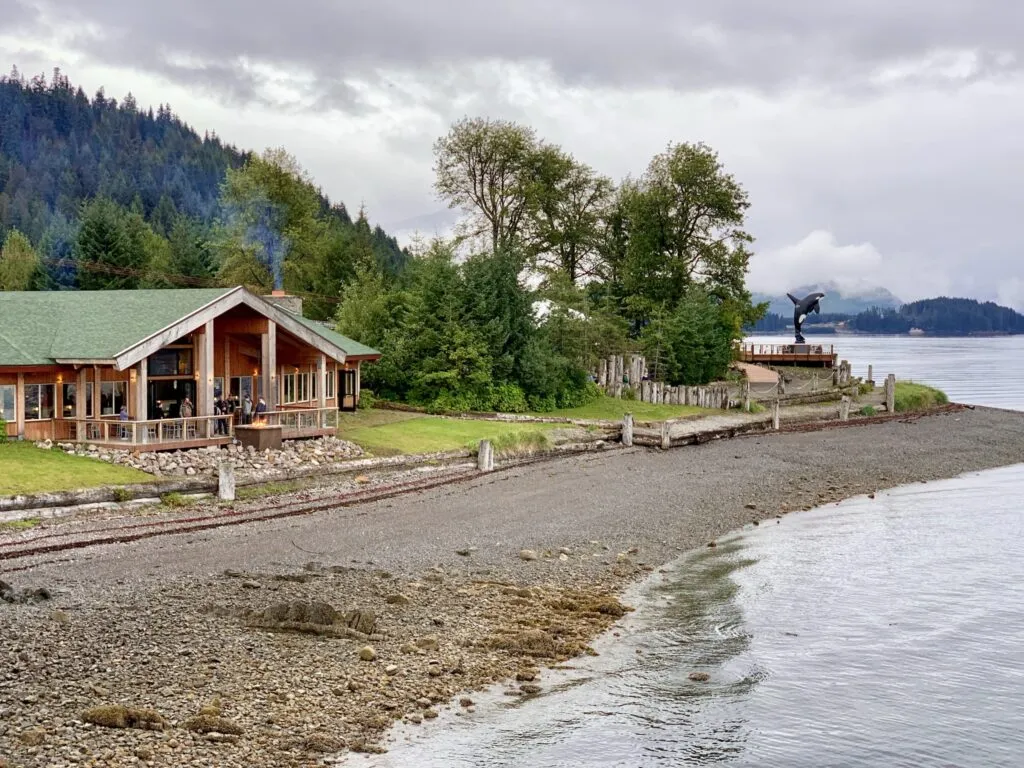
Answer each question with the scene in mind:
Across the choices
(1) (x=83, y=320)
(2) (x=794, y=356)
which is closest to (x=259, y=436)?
Answer: (1) (x=83, y=320)

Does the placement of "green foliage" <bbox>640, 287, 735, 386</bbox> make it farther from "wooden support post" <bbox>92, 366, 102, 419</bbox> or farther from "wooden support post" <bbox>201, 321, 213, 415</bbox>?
"wooden support post" <bbox>92, 366, 102, 419</bbox>

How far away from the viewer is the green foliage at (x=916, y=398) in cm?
6269

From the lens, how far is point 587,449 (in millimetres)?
41562

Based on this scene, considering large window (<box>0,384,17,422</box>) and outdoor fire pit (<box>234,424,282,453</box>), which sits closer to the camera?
large window (<box>0,384,17,422</box>)

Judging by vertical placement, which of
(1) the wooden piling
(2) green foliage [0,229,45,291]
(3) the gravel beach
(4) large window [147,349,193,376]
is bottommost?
(3) the gravel beach

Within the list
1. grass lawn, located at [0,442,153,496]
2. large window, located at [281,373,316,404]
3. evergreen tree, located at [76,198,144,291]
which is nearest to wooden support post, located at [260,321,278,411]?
large window, located at [281,373,316,404]

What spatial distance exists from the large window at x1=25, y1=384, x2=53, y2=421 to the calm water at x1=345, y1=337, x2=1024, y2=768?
21.1m

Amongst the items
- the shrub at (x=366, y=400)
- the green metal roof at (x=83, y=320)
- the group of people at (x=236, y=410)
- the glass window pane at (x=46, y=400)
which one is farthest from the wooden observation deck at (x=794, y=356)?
the glass window pane at (x=46, y=400)

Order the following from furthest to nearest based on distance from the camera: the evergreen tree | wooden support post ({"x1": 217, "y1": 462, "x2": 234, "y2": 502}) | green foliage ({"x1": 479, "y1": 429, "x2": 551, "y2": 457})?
the evergreen tree → green foliage ({"x1": 479, "y1": 429, "x2": 551, "y2": 457}) → wooden support post ({"x1": 217, "y1": 462, "x2": 234, "y2": 502})

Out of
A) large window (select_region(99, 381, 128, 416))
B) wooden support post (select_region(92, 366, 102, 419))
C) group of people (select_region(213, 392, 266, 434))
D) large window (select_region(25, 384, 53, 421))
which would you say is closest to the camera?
large window (select_region(25, 384, 53, 421))

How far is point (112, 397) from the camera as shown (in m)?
32.9

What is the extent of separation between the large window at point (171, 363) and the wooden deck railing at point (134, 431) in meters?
2.69

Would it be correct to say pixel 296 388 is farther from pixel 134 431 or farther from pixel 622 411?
pixel 622 411

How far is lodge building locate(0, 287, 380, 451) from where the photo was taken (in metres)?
30.9
